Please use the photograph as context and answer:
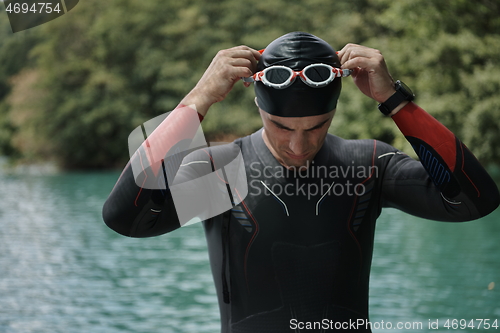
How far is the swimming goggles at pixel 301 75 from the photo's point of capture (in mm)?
2076

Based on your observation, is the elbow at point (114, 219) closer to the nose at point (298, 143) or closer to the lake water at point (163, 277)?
the nose at point (298, 143)

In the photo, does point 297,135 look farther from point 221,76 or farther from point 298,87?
point 221,76

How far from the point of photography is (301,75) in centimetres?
→ 208

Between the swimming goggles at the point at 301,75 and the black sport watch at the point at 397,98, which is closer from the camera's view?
the swimming goggles at the point at 301,75

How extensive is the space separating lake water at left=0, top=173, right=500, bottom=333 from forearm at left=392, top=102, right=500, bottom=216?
6430 mm

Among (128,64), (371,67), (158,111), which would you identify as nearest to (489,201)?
(371,67)

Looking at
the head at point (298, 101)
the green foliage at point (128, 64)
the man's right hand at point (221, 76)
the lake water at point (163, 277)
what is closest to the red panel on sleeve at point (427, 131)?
the head at point (298, 101)

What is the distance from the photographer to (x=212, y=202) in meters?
2.26

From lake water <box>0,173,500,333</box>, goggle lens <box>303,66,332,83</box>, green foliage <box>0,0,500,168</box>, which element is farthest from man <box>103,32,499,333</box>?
green foliage <box>0,0,500,168</box>

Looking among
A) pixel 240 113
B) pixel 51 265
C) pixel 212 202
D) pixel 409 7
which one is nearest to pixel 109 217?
pixel 212 202

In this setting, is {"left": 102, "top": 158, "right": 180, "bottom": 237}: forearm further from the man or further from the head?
the head

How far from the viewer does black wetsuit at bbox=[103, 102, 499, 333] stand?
6.97 ft

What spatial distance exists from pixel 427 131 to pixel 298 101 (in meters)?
0.48

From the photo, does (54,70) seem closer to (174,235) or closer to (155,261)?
(174,235)
